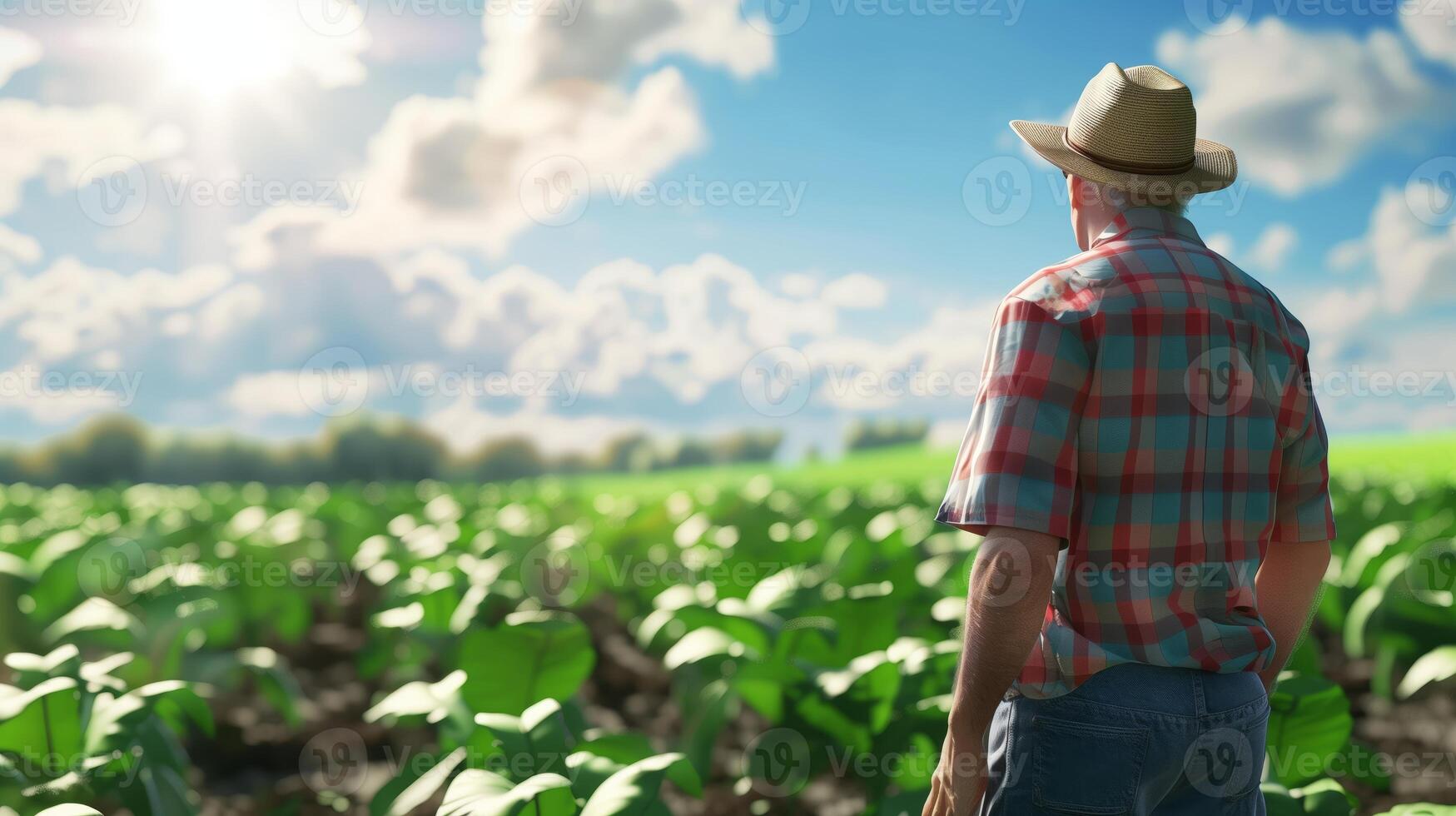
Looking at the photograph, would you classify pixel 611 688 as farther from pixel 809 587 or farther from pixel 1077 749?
pixel 1077 749

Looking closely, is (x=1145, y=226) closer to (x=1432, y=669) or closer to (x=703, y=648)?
(x=703, y=648)

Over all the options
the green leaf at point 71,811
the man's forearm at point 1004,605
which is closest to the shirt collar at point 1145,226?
the man's forearm at point 1004,605

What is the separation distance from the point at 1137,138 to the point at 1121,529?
75 cm

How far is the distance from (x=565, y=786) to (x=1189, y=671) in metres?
1.31

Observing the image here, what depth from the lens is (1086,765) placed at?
1787mm

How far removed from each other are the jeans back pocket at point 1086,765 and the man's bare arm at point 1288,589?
1.77 ft

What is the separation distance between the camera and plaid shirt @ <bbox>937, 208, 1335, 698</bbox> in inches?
68.1

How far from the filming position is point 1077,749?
179cm
